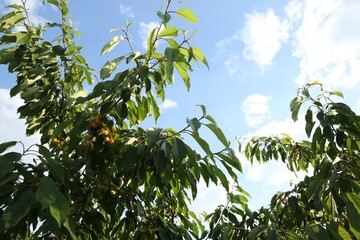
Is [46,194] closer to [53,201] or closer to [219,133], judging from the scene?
[53,201]

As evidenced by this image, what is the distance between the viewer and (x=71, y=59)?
2.58 m

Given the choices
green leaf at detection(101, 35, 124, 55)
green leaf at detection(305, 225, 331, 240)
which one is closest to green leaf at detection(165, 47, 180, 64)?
green leaf at detection(101, 35, 124, 55)

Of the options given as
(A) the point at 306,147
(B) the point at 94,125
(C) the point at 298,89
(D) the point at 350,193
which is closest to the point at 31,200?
(B) the point at 94,125

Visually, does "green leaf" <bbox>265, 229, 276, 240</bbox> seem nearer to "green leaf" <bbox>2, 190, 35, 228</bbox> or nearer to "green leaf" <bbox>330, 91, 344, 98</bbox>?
"green leaf" <bbox>2, 190, 35, 228</bbox>

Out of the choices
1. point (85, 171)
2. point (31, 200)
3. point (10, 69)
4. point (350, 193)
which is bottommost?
point (31, 200)

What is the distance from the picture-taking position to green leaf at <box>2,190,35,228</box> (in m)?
1.20

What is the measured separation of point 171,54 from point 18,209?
93cm

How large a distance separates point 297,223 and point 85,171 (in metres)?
1.48

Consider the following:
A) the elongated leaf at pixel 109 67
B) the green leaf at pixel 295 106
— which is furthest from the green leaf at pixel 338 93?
the elongated leaf at pixel 109 67

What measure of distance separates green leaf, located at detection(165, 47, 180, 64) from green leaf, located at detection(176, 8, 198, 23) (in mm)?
224

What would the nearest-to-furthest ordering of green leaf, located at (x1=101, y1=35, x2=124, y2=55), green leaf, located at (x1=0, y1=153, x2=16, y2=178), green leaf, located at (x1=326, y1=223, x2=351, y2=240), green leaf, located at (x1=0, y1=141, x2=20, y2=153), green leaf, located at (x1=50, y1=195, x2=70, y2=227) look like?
green leaf, located at (x1=50, y1=195, x2=70, y2=227)
green leaf, located at (x1=0, y1=153, x2=16, y2=178)
green leaf, located at (x1=326, y1=223, x2=351, y2=240)
green leaf, located at (x1=0, y1=141, x2=20, y2=153)
green leaf, located at (x1=101, y1=35, x2=124, y2=55)

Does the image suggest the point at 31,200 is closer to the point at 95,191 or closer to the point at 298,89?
the point at 95,191

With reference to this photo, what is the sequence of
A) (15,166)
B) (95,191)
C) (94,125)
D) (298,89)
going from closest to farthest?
(15,166), (94,125), (95,191), (298,89)

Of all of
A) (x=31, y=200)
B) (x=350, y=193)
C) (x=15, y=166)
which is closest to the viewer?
(x=31, y=200)
